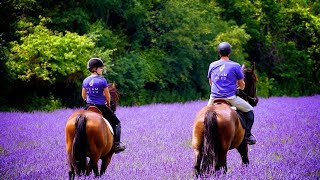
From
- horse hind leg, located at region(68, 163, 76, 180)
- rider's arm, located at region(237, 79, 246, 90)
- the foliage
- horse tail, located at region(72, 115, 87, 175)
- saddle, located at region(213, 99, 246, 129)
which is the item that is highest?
rider's arm, located at region(237, 79, 246, 90)

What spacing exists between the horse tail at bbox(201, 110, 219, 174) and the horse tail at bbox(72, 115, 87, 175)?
157 centimetres

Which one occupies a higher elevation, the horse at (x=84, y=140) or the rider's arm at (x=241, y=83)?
the rider's arm at (x=241, y=83)

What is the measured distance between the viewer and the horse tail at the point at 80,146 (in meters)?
5.95

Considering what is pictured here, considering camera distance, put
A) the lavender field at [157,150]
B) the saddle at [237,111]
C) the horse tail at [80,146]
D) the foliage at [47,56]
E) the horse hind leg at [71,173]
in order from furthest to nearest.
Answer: the foliage at [47,56] → the saddle at [237,111] → the lavender field at [157,150] → the horse hind leg at [71,173] → the horse tail at [80,146]

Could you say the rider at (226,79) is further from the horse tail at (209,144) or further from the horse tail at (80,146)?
the horse tail at (80,146)

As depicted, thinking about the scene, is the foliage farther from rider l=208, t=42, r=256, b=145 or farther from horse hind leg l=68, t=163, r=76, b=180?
rider l=208, t=42, r=256, b=145

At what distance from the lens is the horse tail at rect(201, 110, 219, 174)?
5.82m

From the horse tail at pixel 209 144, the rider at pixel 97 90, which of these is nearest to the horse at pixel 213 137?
the horse tail at pixel 209 144

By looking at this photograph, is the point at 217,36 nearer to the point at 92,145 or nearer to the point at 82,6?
the point at 82,6

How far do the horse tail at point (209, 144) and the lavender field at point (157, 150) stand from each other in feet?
0.83

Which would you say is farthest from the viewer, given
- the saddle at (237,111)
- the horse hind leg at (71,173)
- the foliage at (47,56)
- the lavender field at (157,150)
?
the foliage at (47,56)

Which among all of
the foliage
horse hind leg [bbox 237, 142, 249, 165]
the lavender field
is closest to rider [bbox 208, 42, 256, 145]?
horse hind leg [bbox 237, 142, 249, 165]

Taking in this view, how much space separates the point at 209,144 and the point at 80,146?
1684mm

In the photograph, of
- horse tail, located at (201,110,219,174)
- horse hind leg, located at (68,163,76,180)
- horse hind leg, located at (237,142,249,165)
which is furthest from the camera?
horse hind leg, located at (237,142,249,165)
